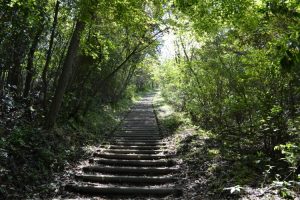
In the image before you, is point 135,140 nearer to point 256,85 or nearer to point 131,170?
point 131,170

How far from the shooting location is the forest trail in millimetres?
7340

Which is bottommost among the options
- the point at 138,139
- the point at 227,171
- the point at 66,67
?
the point at 138,139

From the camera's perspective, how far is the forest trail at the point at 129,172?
734 cm

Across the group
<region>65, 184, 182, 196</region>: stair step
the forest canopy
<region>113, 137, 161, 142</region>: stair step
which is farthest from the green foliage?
<region>113, 137, 161, 142</region>: stair step

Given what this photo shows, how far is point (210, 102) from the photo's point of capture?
47.6 feet

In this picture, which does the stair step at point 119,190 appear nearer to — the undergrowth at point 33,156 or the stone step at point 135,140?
the undergrowth at point 33,156

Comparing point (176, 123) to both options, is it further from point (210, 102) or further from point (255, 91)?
point (255, 91)

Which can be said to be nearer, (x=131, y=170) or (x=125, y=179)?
(x=125, y=179)

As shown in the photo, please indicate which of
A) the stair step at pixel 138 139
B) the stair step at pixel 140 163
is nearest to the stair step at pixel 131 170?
the stair step at pixel 140 163

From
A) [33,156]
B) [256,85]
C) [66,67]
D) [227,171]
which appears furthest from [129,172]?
[256,85]

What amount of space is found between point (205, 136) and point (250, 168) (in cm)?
459

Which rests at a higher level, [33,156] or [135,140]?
[33,156]

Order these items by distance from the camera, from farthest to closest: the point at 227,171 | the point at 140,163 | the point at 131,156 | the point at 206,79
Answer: the point at 206,79, the point at 131,156, the point at 140,163, the point at 227,171

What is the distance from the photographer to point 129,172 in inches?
345
